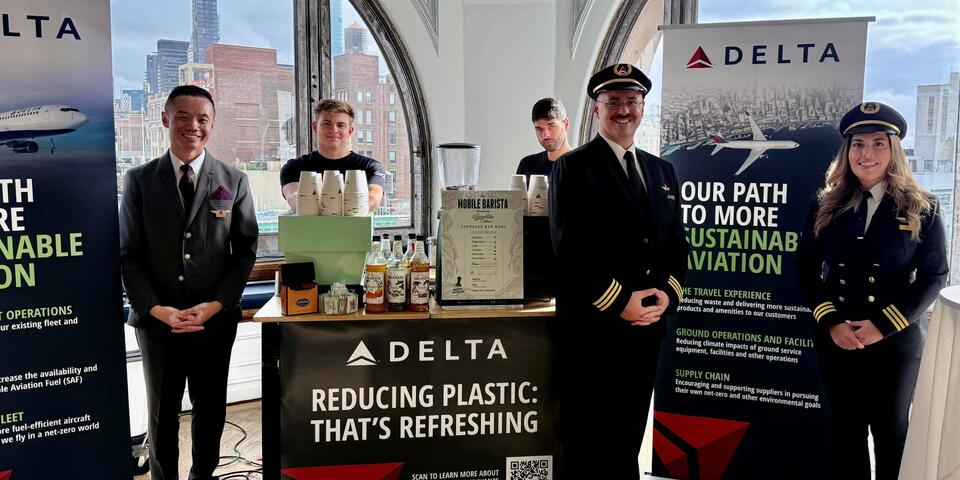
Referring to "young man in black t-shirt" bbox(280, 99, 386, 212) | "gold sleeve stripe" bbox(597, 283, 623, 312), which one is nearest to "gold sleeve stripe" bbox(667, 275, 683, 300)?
"gold sleeve stripe" bbox(597, 283, 623, 312)

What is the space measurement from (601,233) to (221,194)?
4.52 ft

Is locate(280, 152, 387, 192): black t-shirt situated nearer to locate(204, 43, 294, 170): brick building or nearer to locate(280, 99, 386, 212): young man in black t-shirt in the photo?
locate(280, 99, 386, 212): young man in black t-shirt

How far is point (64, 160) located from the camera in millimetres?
2236

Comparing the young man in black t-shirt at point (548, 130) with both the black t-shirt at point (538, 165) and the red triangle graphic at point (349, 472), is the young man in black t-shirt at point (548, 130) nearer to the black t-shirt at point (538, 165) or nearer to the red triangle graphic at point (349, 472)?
the black t-shirt at point (538, 165)

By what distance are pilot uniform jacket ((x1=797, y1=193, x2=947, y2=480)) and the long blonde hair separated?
22mm

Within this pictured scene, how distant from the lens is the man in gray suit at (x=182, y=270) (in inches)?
92.9

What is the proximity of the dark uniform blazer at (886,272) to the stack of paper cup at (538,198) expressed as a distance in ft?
3.29

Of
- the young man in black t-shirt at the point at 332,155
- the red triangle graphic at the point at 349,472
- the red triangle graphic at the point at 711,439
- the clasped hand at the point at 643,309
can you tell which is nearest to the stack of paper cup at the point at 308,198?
the young man in black t-shirt at the point at 332,155

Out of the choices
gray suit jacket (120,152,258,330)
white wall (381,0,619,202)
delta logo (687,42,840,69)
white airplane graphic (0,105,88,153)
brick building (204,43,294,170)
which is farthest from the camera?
white wall (381,0,619,202)

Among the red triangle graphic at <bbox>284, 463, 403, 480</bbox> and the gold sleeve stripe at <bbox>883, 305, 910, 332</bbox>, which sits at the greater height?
the gold sleeve stripe at <bbox>883, 305, 910, 332</bbox>

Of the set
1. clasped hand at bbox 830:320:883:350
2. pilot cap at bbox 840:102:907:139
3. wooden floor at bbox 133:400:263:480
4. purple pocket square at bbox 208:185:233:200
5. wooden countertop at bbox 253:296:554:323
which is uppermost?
pilot cap at bbox 840:102:907:139

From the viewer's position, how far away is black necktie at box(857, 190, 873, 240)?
7.45 feet

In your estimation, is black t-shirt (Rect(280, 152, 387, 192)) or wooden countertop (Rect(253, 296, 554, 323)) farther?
black t-shirt (Rect(280, 152, 387, 192))

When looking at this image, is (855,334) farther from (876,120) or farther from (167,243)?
(167,243)
